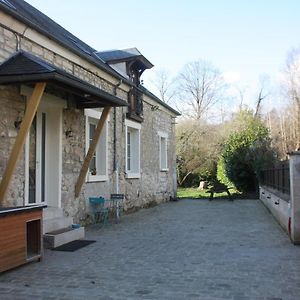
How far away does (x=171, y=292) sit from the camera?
181 inches

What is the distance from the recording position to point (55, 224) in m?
7.88

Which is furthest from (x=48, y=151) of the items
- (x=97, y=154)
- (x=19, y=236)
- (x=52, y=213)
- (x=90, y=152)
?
(x=19, y=236)

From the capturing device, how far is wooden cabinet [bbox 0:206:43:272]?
17.4 ft

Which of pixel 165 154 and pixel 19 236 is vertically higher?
pixel 165 154

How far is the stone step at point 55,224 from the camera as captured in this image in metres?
7.61

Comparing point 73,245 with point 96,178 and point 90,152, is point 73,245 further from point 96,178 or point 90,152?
point 96,178

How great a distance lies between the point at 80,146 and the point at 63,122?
994 mm

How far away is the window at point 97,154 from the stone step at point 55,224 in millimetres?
2415

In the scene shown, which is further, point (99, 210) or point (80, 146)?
point (99, 210)

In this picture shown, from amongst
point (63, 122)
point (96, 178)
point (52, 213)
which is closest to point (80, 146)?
point (63, 122)

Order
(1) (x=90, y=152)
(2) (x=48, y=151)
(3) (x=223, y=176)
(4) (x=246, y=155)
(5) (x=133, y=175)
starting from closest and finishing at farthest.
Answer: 1. (2) (x=48, y=151)
2. (1) (x=90, y=152)
3. (5) (x=133, y=175)
4. (4) (x=246, y=155)
5. (3) (x=223, y=176)

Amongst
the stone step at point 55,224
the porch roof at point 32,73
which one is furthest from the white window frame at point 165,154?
the porch roof at point 32,73

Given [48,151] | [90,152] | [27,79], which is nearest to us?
[27,79]

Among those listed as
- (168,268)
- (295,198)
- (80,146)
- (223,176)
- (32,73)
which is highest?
(32,73)
